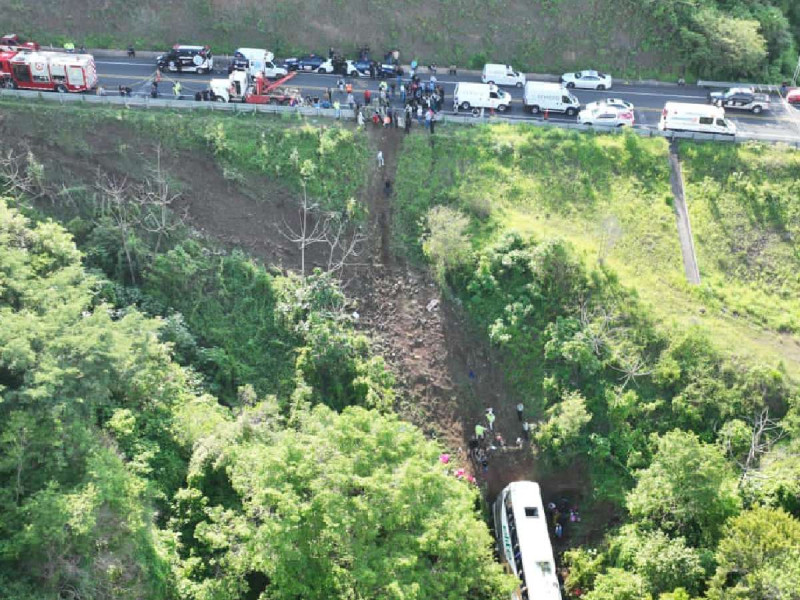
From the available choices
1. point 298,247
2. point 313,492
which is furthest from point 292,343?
point 313,492

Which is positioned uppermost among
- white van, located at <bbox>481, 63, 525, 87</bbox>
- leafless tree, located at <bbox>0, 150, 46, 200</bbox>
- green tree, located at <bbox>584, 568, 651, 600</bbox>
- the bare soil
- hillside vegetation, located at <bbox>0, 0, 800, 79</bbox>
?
hillside vegetation, located at <bbox>0, 0, 800, 79</bbox>

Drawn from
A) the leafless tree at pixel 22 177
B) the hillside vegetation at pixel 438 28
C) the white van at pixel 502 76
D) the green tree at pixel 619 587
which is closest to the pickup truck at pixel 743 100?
the hillside vegetation at pixel 438 28

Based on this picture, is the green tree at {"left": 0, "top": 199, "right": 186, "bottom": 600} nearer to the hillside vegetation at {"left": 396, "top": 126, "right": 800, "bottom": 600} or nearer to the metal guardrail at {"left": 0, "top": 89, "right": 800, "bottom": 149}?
the metal guardrail at {"left": 0, "top": 89, "right": 800, "bottom": 149}

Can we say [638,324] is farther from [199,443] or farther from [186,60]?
[186,60]

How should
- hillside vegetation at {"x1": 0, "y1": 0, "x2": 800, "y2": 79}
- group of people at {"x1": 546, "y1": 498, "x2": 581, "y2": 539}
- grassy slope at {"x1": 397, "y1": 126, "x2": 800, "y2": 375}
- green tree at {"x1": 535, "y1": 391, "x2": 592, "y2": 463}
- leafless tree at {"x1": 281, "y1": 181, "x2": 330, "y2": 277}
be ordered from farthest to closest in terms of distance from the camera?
hillside vegetation at {"x1": 0, "y1": 0, "x2": 800, "y2": 79} < leafless tree at {"x1": 281, "y1": 181, "x2": 330, "y2": 277} < grassy slope at {"x1": 397, "y1": 126, "x2": 800, "y2": 375} < green tree at {"x1": 535, "y1": 391, "x2": 592, "y2": 463} < group of people at {"x1": 546, "y1": 498, "x2": 581, "y2": 539}

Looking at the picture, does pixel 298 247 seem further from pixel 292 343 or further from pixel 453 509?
pixel 453 509

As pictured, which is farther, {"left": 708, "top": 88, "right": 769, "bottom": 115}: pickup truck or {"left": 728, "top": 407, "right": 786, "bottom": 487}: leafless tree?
{"left": 708, "top": 88, "right": 769, "bottom": 115}: pickup truck

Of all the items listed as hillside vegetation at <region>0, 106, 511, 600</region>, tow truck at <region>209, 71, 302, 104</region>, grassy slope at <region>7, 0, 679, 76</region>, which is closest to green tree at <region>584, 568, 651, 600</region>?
hillside vegetation at <region>0, 106, 511, 600</region>
